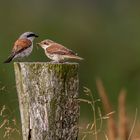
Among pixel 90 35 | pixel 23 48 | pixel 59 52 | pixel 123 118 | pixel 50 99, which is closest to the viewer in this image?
pixel 123 118

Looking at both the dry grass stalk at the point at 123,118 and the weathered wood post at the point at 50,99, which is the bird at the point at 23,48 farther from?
the dry grass stalk at the point at 123,118

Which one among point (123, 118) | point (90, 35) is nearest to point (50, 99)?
point (123, 118)

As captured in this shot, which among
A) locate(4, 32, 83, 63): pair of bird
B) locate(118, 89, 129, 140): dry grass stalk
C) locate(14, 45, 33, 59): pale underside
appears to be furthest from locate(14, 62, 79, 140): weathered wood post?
locate(14, 45, 33, 59): pale underside

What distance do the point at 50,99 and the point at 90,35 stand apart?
20.9m

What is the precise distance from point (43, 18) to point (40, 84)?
22045mm

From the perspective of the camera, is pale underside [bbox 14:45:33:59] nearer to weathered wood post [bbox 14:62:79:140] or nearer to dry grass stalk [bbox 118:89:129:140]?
weathered wood post [bbox 14:62:79:140]

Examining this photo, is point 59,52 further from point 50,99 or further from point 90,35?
point 90,35

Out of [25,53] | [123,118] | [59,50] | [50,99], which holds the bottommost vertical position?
[25,53]

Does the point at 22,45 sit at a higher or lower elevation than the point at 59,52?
lower

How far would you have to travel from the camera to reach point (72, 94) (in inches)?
222

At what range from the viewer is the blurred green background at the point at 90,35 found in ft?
72.0

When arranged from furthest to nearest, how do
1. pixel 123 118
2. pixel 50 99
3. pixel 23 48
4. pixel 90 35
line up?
1. pixel 90 35
2. pixel 23 48
3. pixel 50 99
4. pixel 123 118

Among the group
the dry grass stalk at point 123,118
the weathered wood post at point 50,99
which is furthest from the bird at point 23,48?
the dry grass stalk at point 123,118

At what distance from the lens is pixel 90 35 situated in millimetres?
26453
